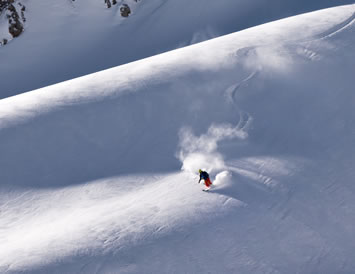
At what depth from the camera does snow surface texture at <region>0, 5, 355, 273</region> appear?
10.1 meters

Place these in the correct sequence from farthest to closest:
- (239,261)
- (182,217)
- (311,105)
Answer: (311,105) → (182,217) → (239,261)

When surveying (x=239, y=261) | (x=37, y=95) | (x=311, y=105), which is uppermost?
(x=37, y=95)

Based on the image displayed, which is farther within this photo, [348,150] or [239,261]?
[348,150]

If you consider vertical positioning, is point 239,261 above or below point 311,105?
below

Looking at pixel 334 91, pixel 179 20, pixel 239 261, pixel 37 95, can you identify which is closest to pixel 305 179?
pixel 239 261

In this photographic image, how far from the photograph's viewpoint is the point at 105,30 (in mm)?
27984

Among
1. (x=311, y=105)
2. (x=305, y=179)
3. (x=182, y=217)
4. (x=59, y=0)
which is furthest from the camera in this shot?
(x=59, y=0)

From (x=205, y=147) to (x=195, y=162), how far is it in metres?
0.81

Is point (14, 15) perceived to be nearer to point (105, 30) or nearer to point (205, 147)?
point (105, 30)

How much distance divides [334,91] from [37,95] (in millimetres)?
11732

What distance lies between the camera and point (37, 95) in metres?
16.8

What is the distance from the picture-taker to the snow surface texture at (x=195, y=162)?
10.1m

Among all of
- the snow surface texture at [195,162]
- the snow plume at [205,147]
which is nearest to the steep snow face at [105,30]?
the snow surface texture at [195,162]

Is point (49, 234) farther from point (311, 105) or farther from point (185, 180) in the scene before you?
point (311, 105)
